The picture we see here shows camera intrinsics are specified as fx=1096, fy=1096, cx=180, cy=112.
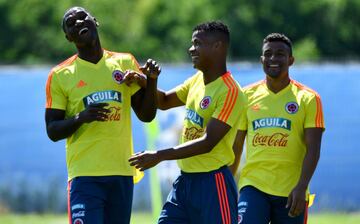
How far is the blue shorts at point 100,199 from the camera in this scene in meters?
8.76

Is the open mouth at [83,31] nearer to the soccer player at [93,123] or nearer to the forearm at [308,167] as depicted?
the soccer player at [93,123]

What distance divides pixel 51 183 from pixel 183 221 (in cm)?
1100

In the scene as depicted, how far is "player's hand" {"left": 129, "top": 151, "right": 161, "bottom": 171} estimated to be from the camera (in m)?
8.47

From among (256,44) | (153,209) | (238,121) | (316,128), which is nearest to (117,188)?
(238,121)

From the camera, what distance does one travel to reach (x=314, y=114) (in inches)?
386

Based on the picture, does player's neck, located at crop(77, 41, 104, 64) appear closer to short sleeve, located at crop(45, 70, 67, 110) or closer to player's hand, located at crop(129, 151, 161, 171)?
short sleeve, located at crop(45, 70, 67, 110)

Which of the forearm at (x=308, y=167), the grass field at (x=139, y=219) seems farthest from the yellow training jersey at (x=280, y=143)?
the grass field at (x=139, y=219)

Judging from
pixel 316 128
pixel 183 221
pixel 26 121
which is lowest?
pixel 183 221

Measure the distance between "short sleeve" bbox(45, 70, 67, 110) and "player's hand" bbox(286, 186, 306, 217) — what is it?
2.13 metres

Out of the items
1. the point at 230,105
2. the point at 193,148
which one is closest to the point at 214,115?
the point at 230,105

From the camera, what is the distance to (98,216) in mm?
8766

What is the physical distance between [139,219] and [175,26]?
23.1 m

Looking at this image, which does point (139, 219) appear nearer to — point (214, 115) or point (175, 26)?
point (214, 115)

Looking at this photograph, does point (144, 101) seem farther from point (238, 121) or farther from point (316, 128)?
point (316, 128)
